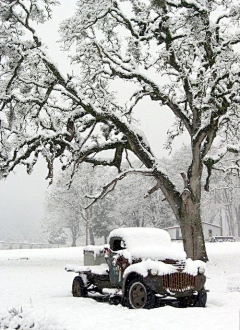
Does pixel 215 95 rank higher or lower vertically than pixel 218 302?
higher

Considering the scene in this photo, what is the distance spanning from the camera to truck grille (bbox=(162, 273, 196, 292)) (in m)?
10.3

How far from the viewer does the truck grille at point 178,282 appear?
10344 mm

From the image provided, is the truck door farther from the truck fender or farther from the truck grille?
the truck grille

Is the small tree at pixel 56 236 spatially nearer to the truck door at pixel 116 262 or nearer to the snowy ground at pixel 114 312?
the snowy ground at pixel 114 312

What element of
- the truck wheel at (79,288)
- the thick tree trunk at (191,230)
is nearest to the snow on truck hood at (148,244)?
the truck wheel at (79,288)

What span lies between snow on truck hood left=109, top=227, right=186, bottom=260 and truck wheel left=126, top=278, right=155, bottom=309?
0.90m

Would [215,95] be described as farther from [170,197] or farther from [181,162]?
[181,162]

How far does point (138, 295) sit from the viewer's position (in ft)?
33.7

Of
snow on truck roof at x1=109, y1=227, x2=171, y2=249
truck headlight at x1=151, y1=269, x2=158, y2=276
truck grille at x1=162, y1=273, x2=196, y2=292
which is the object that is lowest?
truck grille at x1=162, y1=273, x2=196, y2=292

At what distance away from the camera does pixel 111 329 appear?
781cm

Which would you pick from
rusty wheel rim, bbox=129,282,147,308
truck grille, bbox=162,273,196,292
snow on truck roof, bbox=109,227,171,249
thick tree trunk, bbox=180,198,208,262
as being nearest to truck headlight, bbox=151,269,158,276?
truck grille, bbox=162,273,196,292

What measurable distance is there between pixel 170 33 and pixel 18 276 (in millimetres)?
12827

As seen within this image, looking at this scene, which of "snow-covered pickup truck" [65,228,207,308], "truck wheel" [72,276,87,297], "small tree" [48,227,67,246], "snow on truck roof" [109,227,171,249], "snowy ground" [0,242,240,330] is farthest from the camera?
"small tree" [48,227,67,246]

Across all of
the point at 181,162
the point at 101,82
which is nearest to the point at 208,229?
the point at 181,162
